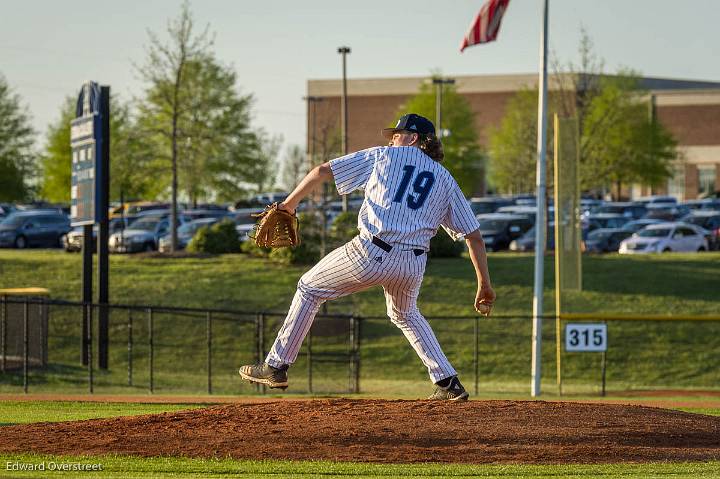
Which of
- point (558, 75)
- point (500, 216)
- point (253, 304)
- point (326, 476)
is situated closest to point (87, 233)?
point (253, 304)

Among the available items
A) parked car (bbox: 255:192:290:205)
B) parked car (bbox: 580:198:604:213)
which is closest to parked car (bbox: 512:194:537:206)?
parked car (bbox: 580:198:604:213)

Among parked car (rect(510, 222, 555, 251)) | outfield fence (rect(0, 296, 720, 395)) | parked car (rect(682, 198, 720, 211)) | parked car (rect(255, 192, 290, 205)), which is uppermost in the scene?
parked car (rect(255, 192, 290, 205))

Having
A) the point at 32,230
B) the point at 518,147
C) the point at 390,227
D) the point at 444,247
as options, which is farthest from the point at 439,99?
the point at 390,227

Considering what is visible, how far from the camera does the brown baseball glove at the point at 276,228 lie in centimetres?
984

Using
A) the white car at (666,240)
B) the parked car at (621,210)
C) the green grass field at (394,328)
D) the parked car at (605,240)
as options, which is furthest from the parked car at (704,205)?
the green grass field at (394,328)

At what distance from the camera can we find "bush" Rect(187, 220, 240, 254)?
41.0 metres

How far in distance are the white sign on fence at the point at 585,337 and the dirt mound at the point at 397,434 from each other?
40.4 ft

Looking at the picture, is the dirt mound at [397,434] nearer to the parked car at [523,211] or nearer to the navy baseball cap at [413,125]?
the navy baseball cap at [413,125]

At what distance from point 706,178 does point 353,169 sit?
8074cm

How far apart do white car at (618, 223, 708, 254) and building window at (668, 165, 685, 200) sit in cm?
4128

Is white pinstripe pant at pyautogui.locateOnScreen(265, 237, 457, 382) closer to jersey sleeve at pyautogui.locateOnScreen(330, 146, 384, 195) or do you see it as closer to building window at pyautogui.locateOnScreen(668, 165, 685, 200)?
jersey sleeve at pyautogui.locateOnScreen(330, 146, 384, 195)

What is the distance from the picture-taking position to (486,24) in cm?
2294

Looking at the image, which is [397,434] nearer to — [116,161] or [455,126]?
[116,161]

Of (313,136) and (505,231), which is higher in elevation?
(313,136)
